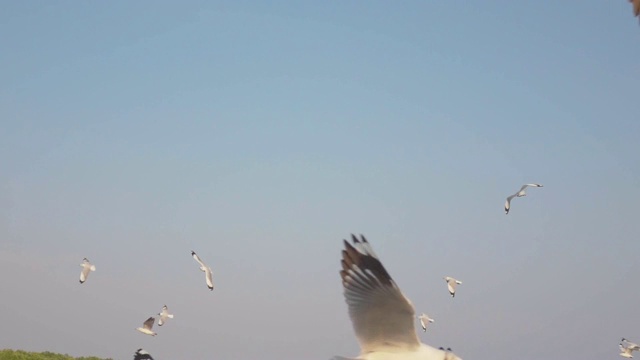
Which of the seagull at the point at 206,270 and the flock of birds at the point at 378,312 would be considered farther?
the seagull at the point at 206,270

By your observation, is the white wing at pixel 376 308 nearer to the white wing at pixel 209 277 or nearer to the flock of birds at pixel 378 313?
the flock of birds at pixel 378 313

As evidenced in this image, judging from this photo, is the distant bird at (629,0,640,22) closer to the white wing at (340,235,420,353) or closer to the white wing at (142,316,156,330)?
the white wing at (340,235,420,353)

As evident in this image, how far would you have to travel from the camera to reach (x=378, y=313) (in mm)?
10961

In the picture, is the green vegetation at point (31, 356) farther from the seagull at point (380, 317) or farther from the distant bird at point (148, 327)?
the seagull at point (380, 317)

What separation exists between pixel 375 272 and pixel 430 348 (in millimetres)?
1413

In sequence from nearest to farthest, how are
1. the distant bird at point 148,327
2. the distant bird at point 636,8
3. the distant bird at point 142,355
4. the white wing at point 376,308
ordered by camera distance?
the distant bird at point 636,8 < the white wing at point 376,308 < the distant bird at point 142,355 < the distant bird at point 148,327

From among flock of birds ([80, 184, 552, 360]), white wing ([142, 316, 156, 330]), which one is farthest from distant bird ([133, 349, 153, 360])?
flock of birds ([80, 184, 552, 360])

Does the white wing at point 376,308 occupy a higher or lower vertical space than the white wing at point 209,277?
lower

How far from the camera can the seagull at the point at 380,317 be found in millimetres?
10852

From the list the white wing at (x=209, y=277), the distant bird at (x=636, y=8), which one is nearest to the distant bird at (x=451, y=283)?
the white wing at (x=209, y=277)

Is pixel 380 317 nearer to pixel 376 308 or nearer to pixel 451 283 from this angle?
pixel 376 308

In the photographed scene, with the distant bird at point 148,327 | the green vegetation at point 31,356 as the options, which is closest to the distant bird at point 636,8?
the green vegetation at point 31,356

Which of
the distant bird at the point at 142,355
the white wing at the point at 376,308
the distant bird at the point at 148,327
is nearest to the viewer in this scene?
the white wing at the point at 376,308

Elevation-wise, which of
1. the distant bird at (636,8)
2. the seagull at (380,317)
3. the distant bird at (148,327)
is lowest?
the distant bird at (636,8)
